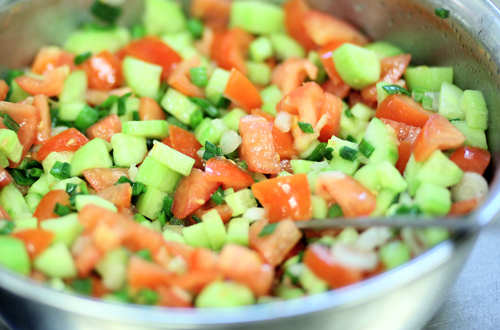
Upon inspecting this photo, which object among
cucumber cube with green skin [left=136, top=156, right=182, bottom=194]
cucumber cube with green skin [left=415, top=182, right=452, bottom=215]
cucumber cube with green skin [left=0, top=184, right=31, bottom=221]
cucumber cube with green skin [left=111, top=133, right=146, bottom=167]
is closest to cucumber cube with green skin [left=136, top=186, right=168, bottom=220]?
cucumber cube with green skin [left=136, top=156, right=182, bottom=194]

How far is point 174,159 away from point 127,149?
0.66 ft

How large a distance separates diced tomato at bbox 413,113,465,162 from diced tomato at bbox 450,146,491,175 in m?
0.03

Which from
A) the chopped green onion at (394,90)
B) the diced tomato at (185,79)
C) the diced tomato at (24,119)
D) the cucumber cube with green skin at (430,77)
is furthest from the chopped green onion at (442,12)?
the diced tomato at (24,119)

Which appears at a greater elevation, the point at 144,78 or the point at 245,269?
the point at 245,269

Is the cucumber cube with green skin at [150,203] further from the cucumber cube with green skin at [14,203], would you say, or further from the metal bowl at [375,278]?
the metal bowl at [375,278]

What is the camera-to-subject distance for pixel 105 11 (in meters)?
2.06

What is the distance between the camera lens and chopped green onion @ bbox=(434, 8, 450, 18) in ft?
5.33

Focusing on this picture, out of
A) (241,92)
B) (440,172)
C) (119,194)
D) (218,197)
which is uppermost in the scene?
(440,172)

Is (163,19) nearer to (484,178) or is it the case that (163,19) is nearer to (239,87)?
(239,87)

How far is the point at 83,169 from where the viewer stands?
4.96 feet

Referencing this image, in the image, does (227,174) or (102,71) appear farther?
(102,71)

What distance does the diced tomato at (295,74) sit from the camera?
1815mm

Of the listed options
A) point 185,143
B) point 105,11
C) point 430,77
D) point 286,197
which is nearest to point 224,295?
point 286,197

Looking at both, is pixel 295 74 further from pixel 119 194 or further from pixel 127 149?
pixel 119 194
